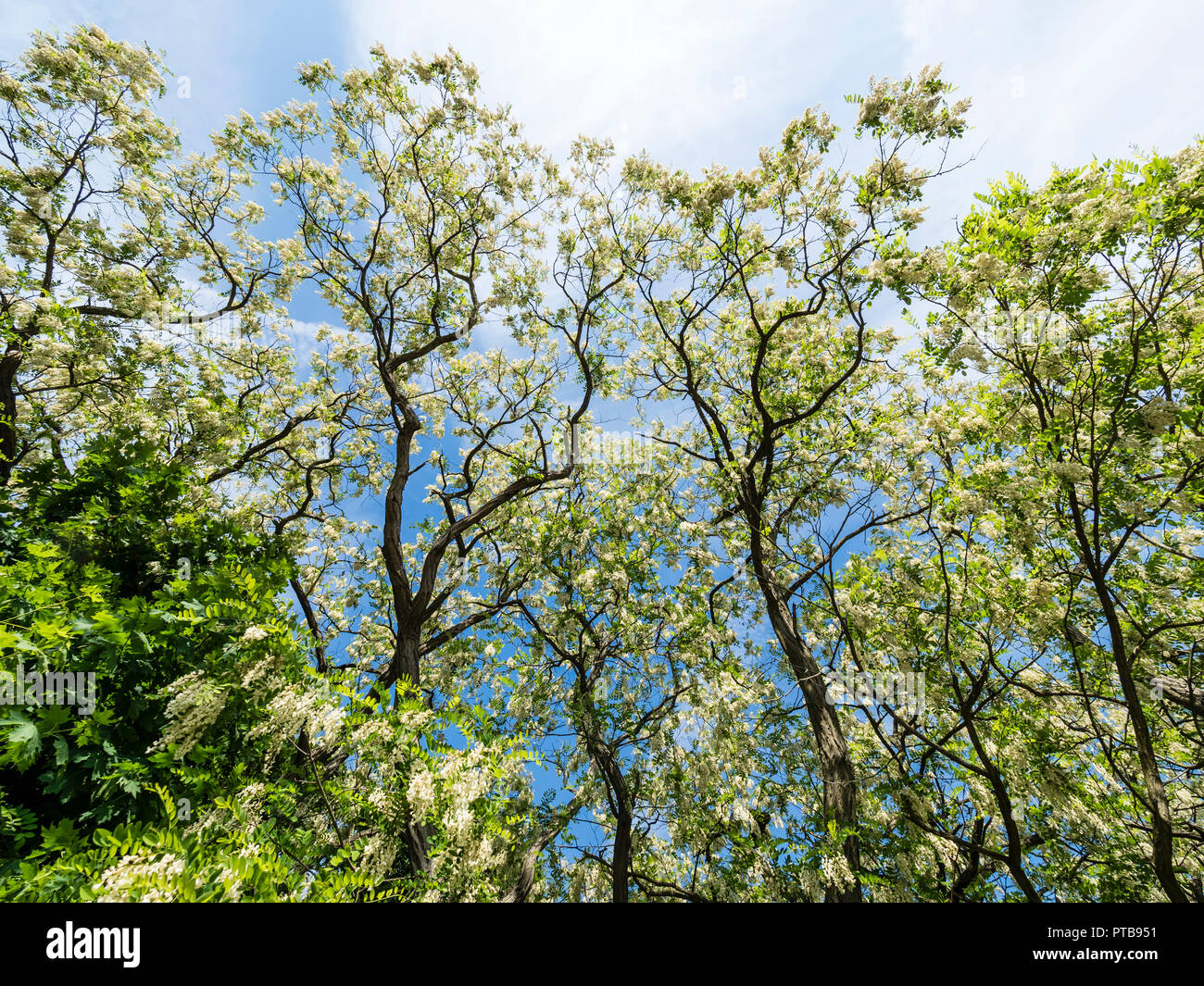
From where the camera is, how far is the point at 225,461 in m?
9.53

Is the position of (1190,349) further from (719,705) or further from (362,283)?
(362,283)

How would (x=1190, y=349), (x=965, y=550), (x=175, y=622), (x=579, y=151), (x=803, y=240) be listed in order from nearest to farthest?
1. (x=175, y=622)
2. (x=1190, y=349)
3. (x=965, y=550)
4. (x=803, y=240)
5. (x=579, y=151)

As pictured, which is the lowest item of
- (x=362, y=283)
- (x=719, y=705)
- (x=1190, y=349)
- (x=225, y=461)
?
(x=719, y=705)

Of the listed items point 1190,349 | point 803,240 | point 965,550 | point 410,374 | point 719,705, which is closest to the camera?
point 1190,349

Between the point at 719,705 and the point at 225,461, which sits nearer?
the point at 719,705
